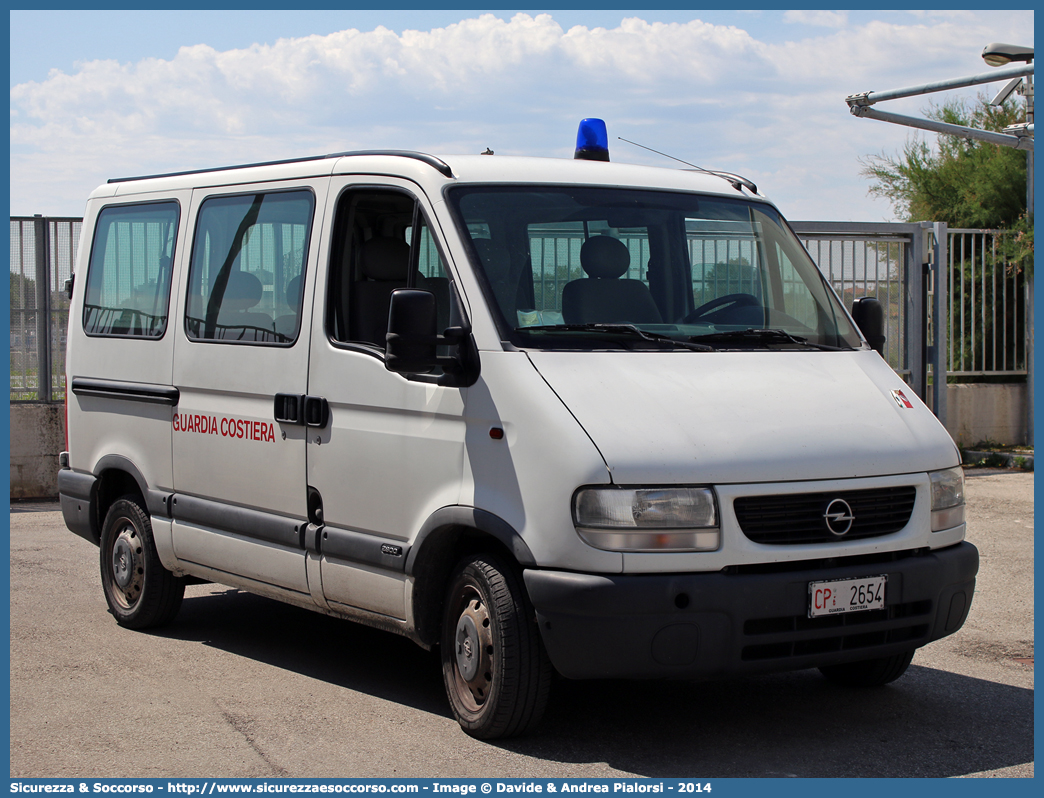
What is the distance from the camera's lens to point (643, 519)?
15.1ft

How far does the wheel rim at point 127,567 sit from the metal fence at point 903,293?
5.96m

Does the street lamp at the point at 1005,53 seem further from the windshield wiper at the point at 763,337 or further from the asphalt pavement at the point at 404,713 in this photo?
the windshield wiper at the point at 763,337

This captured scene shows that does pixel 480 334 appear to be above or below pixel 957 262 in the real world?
below

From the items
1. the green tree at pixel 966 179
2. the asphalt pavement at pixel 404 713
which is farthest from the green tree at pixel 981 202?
the asphalt pavement at pixel 404 713

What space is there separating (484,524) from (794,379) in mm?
1400

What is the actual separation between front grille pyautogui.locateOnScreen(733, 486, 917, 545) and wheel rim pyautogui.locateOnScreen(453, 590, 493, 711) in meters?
1.09

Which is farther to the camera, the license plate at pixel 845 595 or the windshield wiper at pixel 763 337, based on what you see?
the windshield wiper at pixel 763 337

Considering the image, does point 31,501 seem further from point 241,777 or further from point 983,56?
point 983,56

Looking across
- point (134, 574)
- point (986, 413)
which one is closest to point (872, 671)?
point (134, 574)

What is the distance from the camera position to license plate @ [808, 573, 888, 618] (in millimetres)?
4789

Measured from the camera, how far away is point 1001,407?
52.8ft

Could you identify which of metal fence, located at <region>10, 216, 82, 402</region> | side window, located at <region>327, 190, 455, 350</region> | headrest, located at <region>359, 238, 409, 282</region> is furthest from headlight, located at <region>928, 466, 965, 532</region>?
metal fence, located at <region>10, 216, 82, 402</region>

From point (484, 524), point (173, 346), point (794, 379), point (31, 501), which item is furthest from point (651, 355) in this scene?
point (31, 501)

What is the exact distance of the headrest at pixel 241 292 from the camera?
254 inches
